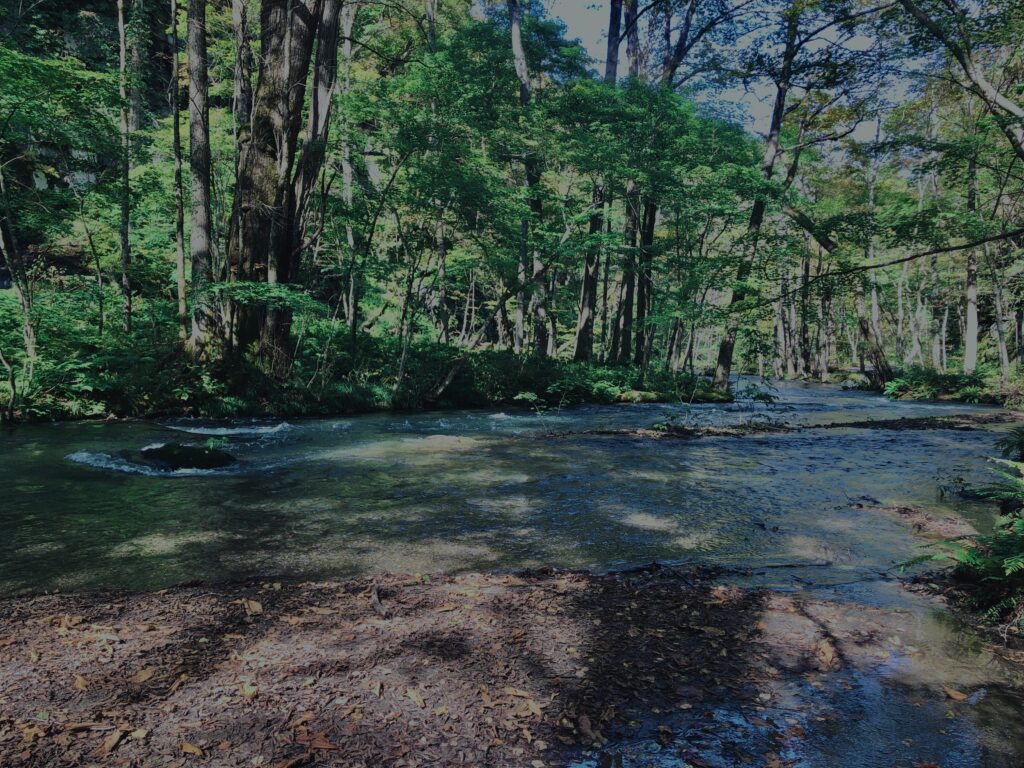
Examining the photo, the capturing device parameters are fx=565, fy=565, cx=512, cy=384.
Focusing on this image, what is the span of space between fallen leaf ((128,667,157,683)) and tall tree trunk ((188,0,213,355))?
11178 millimetres

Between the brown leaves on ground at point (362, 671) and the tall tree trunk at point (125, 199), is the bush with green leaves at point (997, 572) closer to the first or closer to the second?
the brown leaves on ground at point (362, 671)

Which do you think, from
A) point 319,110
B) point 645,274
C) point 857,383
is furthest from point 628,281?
point 857,383

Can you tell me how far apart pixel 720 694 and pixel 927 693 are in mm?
1023

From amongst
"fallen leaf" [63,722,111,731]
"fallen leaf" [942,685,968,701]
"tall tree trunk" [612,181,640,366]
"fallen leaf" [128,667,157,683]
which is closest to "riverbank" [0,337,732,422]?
"tall tree trunk" [612,181,640,366]

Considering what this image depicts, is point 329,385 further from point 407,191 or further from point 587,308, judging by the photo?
point 587,308

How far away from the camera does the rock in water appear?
764 centimetres

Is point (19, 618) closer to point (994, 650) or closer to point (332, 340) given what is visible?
point (994, 650)

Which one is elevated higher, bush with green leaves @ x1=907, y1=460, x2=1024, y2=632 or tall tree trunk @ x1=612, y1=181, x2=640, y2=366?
tall tree trunk @ x1=612, y1=181, x2=640, y2=366

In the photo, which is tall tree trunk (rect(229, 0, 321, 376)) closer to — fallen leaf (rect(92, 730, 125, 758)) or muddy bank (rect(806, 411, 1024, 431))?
fallen leaf (rect(92, 730, 125, 758))

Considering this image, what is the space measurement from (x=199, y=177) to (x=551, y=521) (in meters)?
12.4

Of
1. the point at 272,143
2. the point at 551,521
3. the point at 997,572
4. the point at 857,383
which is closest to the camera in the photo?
the point at 997,572

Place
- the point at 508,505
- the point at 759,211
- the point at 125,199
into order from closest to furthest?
1. the point at 508,505
2. the point at 125,199
3. the point at 759,211

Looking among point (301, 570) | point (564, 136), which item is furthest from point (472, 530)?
point (564, 136)

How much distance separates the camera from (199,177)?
1322 cm
